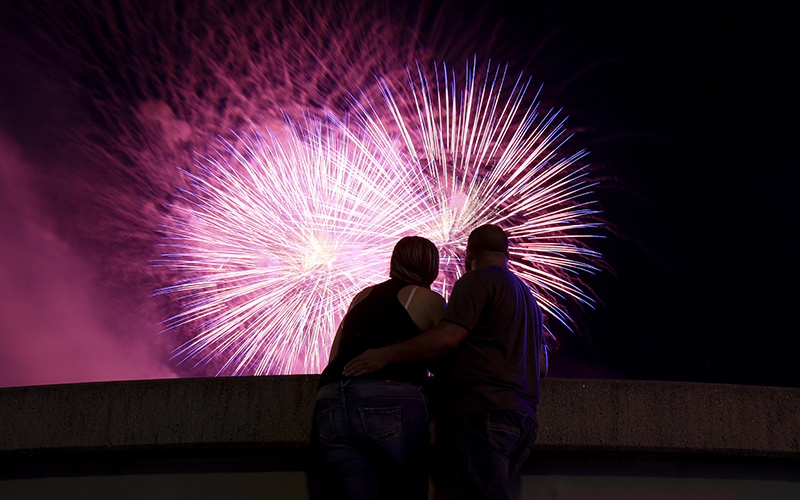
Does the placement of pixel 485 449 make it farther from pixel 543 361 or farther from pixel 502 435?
pixel 543 361

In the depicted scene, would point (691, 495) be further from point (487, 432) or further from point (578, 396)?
point (487, 432)

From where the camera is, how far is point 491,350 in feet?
11.7

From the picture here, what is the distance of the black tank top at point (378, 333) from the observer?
3.45m

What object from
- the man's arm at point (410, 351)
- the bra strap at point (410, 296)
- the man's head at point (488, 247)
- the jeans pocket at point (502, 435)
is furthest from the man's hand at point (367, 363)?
the man's head at point (488, 247)

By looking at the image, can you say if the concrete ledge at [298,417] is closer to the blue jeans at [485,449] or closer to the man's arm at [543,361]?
the man's arm at [543,361]

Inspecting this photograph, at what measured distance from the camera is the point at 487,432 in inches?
131

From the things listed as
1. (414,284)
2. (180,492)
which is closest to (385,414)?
(414,284)

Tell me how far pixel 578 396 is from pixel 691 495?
107 cm

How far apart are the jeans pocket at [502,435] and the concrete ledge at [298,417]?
85cm

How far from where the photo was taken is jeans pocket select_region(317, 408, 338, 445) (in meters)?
3.30

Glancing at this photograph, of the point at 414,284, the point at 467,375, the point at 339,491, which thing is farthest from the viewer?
the point at 414,284

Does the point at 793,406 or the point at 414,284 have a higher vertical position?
the point at 414,284

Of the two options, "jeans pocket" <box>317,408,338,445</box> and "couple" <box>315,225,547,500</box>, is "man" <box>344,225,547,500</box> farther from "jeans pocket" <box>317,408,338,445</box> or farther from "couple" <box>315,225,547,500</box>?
"jeans pocket" <box>317,408,338,445</box>

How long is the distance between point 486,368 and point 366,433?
78 centimetres
